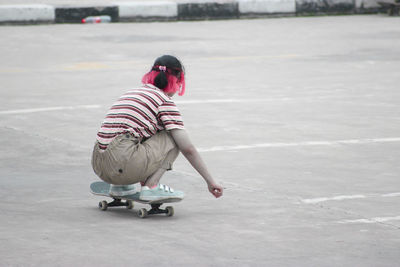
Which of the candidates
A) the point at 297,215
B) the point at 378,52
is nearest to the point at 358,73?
the point at 378,52

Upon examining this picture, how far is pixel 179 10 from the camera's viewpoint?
21578 mm

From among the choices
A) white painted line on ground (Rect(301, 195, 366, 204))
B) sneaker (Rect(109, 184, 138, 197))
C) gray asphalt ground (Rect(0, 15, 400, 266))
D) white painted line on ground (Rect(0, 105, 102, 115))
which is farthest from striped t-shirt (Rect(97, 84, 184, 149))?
white painted line on ground (Rect(0, 105, 102, 115))

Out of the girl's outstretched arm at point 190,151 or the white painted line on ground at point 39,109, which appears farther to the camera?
the white painted line on ground at point 39,109

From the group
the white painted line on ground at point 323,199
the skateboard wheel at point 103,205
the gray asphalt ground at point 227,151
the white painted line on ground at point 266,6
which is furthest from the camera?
the white painted line on ground at point 266,6

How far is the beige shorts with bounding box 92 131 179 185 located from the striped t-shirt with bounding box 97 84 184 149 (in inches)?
2.2

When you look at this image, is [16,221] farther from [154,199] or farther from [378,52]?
[378,52]

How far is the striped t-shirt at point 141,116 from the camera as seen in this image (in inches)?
241

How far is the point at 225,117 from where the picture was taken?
10594 mm

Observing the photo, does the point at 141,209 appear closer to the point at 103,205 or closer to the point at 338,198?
the point at 103,205


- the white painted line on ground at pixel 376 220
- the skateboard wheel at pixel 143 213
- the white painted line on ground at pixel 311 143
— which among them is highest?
the skateboard wheel at pixel 143 213

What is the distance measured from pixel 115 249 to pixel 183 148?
3.84 ft

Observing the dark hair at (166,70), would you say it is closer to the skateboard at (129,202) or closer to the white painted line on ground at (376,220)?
the skateboard at (129,202)

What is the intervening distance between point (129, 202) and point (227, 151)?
242cm

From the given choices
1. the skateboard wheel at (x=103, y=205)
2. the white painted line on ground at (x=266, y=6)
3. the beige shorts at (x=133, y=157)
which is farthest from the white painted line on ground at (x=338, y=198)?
the white painted line on ground at (x=266, y=6)
